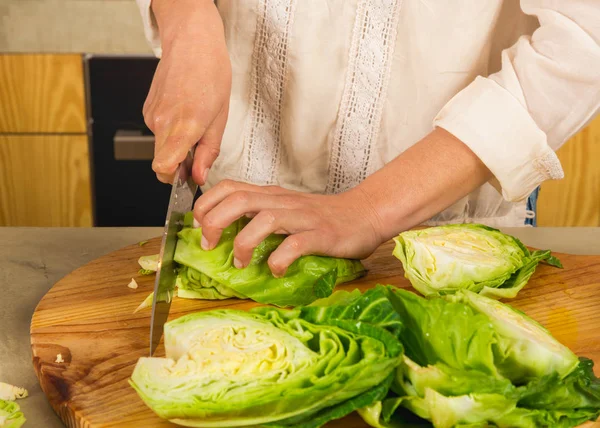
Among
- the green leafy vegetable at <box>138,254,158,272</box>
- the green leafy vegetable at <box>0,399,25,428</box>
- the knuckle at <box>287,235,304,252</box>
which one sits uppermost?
the knuckle at <box>287,235,304,252</box>

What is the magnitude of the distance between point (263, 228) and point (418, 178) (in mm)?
304

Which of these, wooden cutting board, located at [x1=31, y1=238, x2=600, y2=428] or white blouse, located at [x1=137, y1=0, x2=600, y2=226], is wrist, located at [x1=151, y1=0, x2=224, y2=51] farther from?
wooden cutting board, located at [x1=31, y1=238, x2=600, y2=428]

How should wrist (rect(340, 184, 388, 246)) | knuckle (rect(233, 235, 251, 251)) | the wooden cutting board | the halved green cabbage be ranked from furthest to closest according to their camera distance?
wrist (rect(340, 184, 388, 246))
knuckle (rect(233, 235, 251, 251))
the wooden cutting board
the halved green cabbage

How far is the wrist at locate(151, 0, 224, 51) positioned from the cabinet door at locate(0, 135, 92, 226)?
157 centimetres

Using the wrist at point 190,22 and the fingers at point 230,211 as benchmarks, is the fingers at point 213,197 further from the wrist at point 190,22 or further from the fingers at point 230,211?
the wrist at point 190,22

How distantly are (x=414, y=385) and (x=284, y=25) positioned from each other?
34.0 inches

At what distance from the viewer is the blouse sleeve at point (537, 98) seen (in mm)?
1272

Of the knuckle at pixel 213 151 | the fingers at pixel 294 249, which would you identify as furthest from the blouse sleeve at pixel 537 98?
the knuckle at pixel 213 151

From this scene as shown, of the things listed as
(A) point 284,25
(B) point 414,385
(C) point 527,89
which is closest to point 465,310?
(B) point 414,385

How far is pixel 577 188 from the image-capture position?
3189 millimetres

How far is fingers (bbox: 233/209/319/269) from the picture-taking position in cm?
120

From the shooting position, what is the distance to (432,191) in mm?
1329

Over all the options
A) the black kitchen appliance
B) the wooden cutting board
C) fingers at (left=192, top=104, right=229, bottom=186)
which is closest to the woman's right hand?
fingers at (left=192, top=104, right=229, bottom=186)

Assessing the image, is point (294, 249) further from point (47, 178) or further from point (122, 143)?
point (47, 178)
